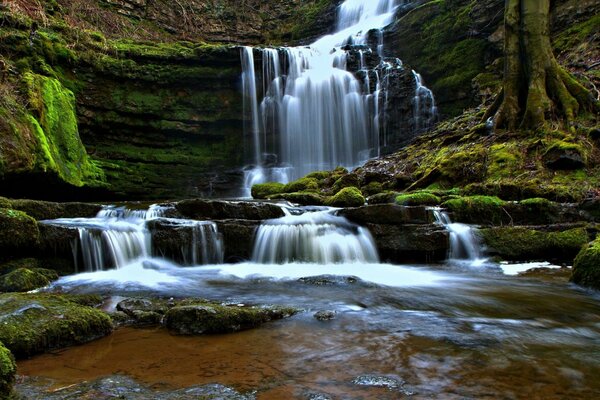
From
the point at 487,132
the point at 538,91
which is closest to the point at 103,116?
the point at 487,132

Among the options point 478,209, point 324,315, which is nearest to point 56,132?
point 324,315

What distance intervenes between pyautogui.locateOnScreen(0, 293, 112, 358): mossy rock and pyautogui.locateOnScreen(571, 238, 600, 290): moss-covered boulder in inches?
213

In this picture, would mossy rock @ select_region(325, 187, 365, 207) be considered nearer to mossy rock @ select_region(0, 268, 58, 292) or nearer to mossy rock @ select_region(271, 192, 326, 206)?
mossy rock @ select_region(271, 192, 326, 206)

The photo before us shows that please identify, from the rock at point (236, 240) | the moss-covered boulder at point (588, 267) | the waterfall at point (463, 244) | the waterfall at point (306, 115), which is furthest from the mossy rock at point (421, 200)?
the waterfall at point (306, 115)

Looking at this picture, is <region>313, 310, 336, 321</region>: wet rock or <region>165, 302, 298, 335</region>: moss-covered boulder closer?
<region>165, 302, 298, 335</region>: moss-covered boulder

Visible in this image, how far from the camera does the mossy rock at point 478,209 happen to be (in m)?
7.96

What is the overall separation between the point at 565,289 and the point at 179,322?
4637 millimetres

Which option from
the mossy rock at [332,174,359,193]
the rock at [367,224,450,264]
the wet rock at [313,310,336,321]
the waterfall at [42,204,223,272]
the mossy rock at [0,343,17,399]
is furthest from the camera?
the mossy rock at [332,174,359,193]

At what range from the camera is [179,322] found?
3627 millimetres

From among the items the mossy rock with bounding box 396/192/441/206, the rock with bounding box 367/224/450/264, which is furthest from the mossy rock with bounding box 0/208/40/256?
Answer: the mossy rock with bounding box 396/192/441/206

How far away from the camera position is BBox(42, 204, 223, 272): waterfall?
691cm

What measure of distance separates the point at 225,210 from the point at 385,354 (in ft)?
19.7

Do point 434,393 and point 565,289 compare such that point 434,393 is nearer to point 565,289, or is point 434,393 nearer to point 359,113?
point 565,289

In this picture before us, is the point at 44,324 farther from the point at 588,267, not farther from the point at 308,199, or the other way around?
the point at 308,199
